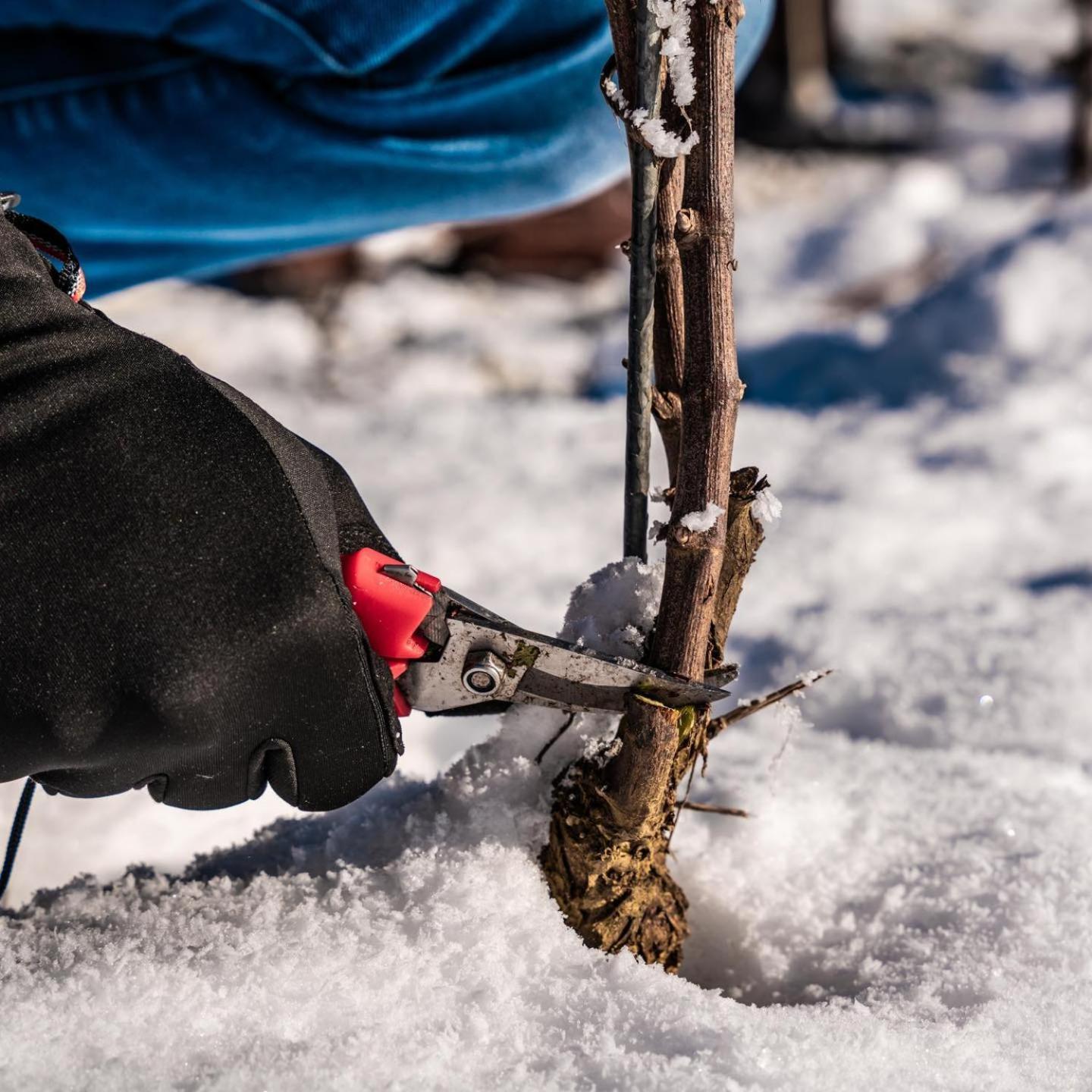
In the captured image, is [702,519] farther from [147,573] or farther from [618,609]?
[147,573]

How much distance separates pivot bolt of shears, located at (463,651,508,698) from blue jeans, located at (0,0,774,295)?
2.38 ft

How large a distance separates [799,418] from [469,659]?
176 cm

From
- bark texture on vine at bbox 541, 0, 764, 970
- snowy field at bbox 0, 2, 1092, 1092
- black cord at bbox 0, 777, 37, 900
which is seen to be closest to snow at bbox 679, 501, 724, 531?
bark texture on vine at bbox 541, 0, 764, 970

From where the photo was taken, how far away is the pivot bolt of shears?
2.61ft

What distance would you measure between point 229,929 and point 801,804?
559 millimetres

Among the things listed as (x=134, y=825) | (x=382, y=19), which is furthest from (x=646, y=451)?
(x=134, y=825)

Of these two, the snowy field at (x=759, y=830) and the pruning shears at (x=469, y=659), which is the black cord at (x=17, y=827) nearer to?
the snowy field at (x=759, y=830)

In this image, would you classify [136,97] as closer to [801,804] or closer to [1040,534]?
[801,804]

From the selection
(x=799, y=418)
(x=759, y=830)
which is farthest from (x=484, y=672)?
(x=799, y=418)

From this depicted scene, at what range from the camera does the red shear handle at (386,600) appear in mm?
741

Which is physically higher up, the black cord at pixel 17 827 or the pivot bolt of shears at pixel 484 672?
the pivot bolt of shears at pixel 484 672

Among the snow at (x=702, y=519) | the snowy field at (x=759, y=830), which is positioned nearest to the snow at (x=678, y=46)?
the snow at (x=702, y=519)

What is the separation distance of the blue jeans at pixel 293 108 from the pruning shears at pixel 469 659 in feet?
2.29

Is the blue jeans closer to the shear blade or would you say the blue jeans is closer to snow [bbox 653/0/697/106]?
snow [bbox 653/0/697/106]
